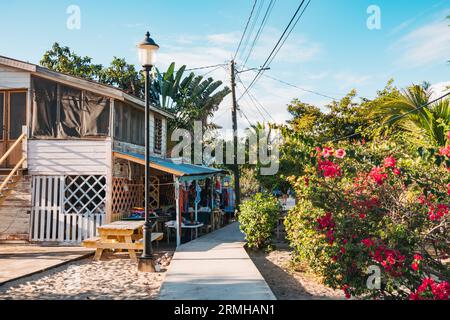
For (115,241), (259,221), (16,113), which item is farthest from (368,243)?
(16,113)

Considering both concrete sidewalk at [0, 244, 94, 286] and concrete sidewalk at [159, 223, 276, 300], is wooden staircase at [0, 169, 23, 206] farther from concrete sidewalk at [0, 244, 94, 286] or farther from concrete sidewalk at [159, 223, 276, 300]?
concrete sidewalk at [159, 223, 276, 300]

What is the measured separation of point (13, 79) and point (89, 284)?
8.49m

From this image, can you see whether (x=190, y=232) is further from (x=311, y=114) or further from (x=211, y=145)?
(x=211, y=145)

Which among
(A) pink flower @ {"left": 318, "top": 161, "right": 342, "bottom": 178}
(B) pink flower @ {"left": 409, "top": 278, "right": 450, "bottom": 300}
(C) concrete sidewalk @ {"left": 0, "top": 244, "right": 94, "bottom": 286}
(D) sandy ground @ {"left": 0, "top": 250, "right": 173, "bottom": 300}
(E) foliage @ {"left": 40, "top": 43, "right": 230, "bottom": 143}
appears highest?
(E) foliage @ {"left": 40, "top": 43, "right": 230, "bottom": 143}

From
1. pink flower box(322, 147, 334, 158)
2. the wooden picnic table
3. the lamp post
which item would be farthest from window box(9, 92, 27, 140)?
pink flower box(322, 147, 334, 158)

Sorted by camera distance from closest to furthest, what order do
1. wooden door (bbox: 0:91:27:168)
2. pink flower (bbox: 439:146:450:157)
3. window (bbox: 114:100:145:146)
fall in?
pink flower (bbox: 439:146:450:157)
wooden door (bbox: 0:91:27:168)
window (bbox: 114:100:145:146)

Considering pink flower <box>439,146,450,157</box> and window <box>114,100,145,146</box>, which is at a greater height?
window <box>114,100,145,146</box>

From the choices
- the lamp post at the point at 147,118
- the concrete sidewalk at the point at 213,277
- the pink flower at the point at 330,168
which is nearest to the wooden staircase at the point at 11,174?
the lamp post at the point at 147,118

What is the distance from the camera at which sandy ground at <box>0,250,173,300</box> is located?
7.13 meters

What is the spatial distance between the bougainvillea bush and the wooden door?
10.4 meters

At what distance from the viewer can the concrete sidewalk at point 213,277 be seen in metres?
6.45

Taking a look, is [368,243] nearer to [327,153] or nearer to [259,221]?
[327,153]

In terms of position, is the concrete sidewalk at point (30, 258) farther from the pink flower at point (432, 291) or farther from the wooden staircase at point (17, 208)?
the pink flower at point (432, 291)

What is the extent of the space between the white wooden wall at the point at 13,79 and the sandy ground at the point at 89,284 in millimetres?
6549
